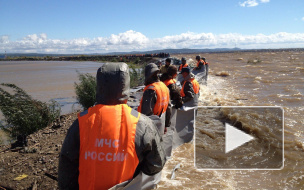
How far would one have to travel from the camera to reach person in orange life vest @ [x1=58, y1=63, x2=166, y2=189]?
166 centimetres

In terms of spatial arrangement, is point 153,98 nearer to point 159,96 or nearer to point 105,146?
point 159,96

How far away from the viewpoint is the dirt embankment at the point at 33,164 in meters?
4.05

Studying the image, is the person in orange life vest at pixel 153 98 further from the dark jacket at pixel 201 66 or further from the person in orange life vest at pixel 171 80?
the dark jacket at pixel 201 66

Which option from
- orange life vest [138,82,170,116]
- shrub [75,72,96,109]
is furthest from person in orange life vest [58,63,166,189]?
shrub [75,72,96,109]

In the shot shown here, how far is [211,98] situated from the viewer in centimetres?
1231

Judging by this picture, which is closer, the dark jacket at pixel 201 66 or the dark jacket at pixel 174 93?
the dark jacket at pixel 174 93

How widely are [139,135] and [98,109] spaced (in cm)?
34

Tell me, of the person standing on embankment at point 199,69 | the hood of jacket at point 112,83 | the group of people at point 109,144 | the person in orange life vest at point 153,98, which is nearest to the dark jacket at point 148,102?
the person in orange life vest at point 153,98

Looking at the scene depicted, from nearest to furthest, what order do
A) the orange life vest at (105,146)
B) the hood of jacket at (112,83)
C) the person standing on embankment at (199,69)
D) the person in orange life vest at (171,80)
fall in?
the orange life vest at (105,146), the hood of jacket at (112,83), the person in orange life vest at (171,80), the person standing on embankment at (199,69)

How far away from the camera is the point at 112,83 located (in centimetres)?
176
